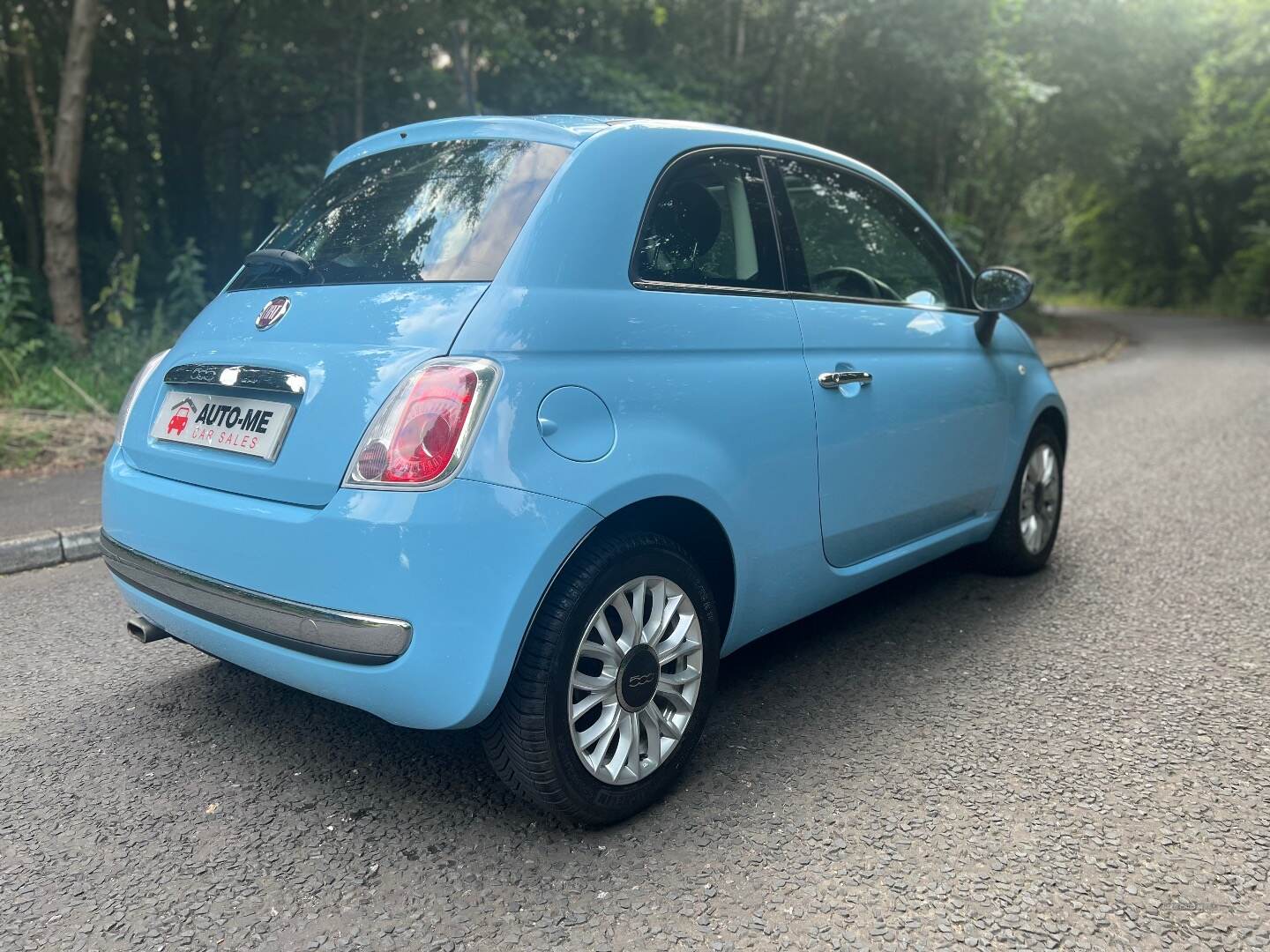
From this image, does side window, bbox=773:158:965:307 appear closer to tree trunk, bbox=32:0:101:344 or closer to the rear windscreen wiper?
the rear windscreen wiper

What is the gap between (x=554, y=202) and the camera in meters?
2.69

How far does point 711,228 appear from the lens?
3080 millimetres

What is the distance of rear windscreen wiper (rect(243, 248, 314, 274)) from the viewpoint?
2959 mm

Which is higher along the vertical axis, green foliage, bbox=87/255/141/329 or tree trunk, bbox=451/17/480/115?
tree trunk, bbox=451/17/480/115

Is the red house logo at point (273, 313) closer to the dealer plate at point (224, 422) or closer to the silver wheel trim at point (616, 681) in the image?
the dealer plate at point (224, 422)

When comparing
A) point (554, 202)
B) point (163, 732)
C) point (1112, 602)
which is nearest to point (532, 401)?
point (554, 202)

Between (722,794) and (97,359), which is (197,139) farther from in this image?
(722,794)

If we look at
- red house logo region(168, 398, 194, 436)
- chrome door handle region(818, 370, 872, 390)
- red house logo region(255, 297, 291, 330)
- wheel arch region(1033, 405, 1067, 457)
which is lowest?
wheel arch region(1033, 405, 1067, 457)

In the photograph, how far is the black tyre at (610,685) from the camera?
2.45 meters

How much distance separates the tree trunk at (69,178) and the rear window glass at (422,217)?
6.82m

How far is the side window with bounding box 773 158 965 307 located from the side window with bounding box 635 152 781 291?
18cm

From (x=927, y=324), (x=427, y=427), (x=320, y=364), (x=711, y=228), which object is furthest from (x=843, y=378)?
(x=320, y=364)

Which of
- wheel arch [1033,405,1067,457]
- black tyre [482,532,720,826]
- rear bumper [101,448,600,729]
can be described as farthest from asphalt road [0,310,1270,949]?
wheel arch [1033,405,1067,457]

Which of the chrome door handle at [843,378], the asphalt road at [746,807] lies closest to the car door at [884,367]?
the chrome door handle at [843,378]
